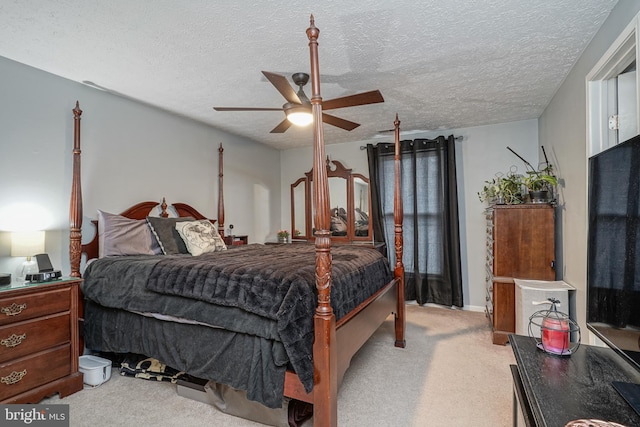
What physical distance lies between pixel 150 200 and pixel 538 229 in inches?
160

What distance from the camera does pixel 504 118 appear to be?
403 cm

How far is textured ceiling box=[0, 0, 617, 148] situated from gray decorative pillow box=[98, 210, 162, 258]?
1.25 meters

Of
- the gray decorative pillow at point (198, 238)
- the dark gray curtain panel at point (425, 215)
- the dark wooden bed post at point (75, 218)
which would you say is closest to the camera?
the dark wooden bed post at point (75, 218)

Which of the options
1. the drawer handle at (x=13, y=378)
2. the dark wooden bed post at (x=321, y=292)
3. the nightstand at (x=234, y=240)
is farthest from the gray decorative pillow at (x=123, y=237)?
the dark wooden bed post at (x=321, y=292)

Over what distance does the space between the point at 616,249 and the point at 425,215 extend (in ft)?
10.9

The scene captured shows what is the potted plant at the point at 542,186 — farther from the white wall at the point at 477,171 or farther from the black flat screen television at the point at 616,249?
the black flat screen television at the point at 616,249

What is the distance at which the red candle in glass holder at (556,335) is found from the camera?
1.43 m

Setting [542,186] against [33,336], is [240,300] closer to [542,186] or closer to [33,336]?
[33,336]

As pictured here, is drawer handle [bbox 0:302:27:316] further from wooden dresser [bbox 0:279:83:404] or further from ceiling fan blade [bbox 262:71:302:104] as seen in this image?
ceiling fan blade [bbox 262:71:302:104]

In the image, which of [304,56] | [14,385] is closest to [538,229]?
[304,56]

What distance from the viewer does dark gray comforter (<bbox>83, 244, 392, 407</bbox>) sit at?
1731mm

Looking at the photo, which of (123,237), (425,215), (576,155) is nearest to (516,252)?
(576,155)

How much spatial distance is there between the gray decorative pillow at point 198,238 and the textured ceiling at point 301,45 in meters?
1.32

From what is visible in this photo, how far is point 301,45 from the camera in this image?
2.23m
